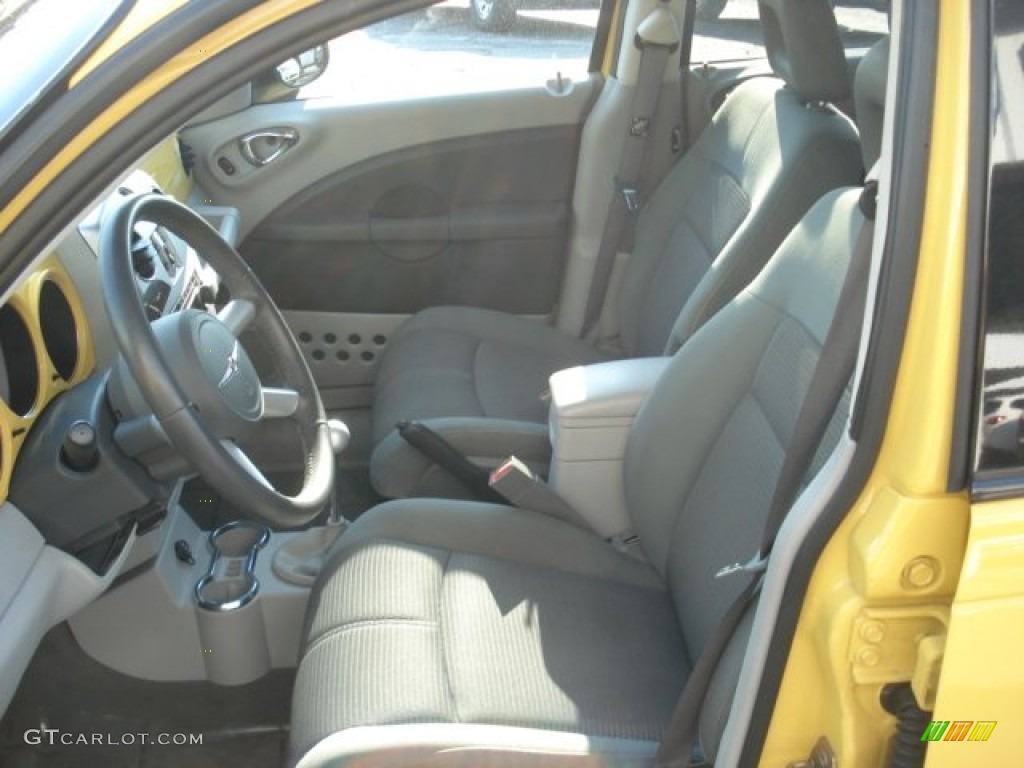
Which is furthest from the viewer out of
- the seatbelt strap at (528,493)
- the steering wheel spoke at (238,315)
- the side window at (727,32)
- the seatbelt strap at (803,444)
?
the side window at (727,32)

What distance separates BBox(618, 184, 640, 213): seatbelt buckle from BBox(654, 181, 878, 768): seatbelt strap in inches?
60.4

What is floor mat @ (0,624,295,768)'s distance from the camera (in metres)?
1.83

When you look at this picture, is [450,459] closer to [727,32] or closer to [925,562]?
[925,562]

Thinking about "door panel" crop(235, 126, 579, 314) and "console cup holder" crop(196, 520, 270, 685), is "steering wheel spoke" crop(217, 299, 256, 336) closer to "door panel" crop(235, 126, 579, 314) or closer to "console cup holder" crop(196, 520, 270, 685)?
"console cup holder" crop(196, 520, 270, 685)

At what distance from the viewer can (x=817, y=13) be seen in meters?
1.90

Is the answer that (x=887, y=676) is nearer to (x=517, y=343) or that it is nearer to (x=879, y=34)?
(x=879, y=34)

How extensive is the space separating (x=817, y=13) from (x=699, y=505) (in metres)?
0.92

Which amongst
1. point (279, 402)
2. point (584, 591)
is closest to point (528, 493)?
point (584, 591)

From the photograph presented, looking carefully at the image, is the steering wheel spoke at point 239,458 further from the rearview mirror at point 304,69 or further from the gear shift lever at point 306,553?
the rearview mirror at point 304,69

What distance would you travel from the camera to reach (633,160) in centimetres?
266

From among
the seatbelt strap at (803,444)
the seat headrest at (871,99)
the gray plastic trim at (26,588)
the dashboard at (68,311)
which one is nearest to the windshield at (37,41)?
the dashboard at (68,311)

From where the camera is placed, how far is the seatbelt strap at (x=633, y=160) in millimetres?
2557

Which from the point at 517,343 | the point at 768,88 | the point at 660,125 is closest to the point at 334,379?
the point at 517,343

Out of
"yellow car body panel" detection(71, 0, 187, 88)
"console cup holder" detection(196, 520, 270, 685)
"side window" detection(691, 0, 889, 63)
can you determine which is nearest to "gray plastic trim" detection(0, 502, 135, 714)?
"console cup holder" detection(196, 520, 270, 685)
